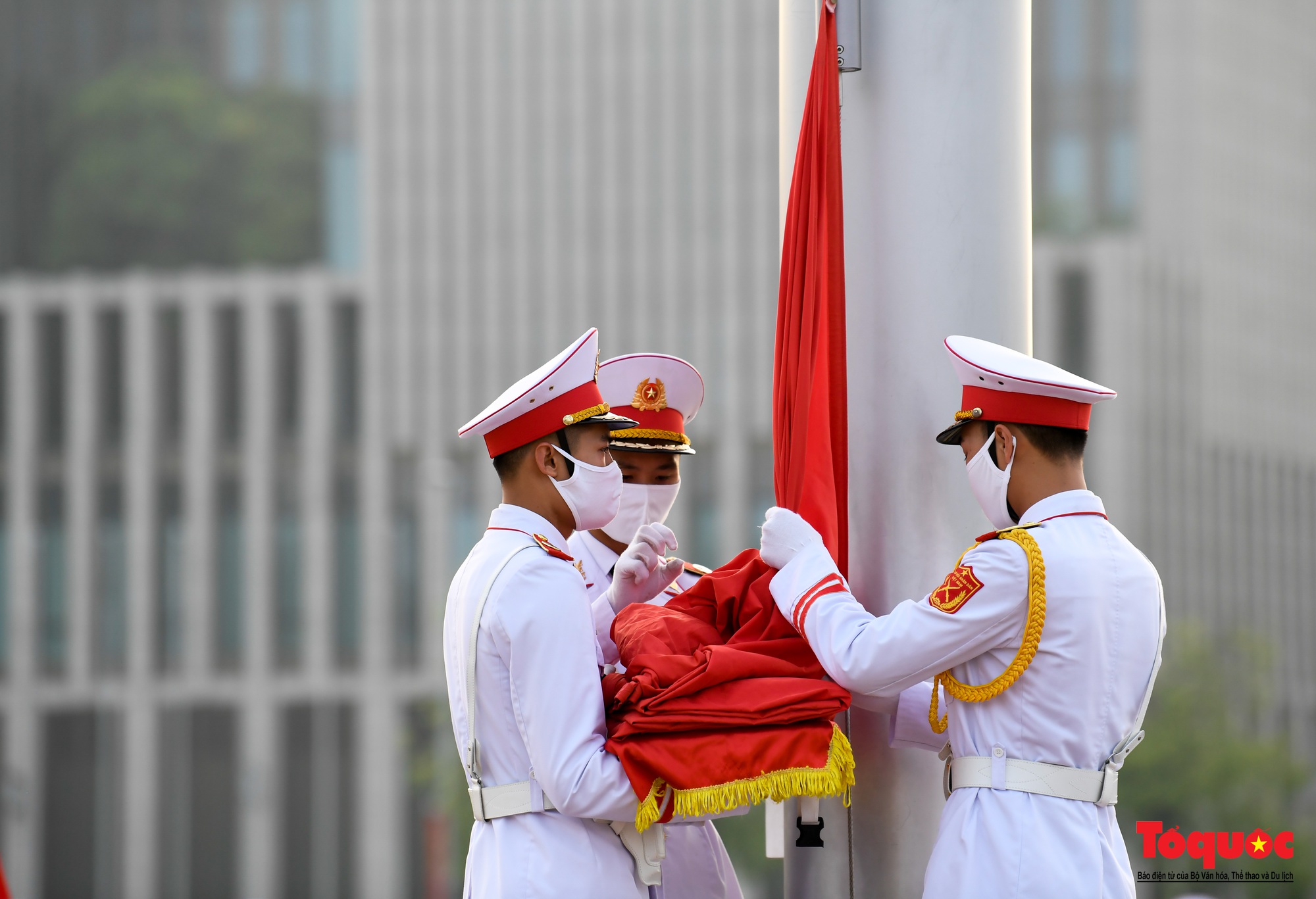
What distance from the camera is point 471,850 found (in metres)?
3.50

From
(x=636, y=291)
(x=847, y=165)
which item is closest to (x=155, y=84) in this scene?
(x=636, y=291)

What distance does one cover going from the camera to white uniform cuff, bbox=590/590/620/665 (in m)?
3.77

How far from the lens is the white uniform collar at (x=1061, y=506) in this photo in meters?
3.34

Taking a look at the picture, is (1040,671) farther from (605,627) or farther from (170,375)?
(170,375)

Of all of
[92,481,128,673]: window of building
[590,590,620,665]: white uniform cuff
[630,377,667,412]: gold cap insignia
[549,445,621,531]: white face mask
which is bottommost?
[92,481,128,673]: window of building

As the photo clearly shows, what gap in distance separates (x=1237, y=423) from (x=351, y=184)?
2168cm

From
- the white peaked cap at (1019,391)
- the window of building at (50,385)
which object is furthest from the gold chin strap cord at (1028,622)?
the window of building at (50,385)

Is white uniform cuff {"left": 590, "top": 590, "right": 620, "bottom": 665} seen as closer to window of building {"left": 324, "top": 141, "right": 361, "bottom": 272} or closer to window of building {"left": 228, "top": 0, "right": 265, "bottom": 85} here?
window of building {"left": 324, "top": 141, "right": 361, "bottom": 272}

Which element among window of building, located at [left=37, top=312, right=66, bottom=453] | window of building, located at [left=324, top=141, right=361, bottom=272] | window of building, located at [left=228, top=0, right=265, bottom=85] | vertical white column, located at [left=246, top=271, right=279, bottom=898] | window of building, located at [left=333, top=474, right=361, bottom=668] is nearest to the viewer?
vertical white column, located at [left=246, top=271, right=279, bottom=898]

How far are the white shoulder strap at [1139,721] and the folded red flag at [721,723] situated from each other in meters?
0.55

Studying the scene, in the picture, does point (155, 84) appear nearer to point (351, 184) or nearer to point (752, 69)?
point (351, 184)

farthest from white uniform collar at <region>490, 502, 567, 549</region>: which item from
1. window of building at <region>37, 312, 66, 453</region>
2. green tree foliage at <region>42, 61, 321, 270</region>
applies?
window of building at <region>37, 312, 66, 453</region>

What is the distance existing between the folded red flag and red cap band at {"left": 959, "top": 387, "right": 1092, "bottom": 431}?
65 cm

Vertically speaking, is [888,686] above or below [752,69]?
below
